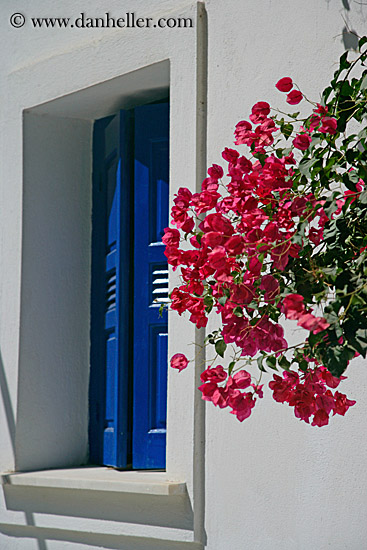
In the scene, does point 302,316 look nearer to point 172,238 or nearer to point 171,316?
point 172,238

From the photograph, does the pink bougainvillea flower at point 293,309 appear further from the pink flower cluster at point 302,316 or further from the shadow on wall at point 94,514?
the shadow on wall at point 94,514

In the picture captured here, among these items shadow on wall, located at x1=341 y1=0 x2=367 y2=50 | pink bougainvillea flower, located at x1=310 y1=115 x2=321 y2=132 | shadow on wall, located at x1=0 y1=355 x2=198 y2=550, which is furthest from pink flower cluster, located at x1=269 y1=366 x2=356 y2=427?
shadow on wall, located at x1=0 y1=355 x2=198 y2=550

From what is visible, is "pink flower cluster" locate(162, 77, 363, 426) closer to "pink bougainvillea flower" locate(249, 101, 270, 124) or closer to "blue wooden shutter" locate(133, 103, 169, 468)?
"pink bougainvillea flower" locate(249, 101, 270, 124)

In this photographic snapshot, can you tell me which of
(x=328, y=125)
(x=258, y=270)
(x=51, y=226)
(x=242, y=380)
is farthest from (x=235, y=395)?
(x=51, y=226)

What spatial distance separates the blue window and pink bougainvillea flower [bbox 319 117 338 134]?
6.56 feet

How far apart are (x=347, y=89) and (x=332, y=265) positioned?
44cm

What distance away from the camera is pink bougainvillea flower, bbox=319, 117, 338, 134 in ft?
7.10

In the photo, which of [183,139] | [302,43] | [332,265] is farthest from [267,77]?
[332,265]

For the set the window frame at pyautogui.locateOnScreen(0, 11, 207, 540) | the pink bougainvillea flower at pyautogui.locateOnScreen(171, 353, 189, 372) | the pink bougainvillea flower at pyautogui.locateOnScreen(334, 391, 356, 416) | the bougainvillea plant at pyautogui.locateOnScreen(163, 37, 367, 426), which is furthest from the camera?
the window frame at pyautogui.locateOnScreen(0, 11, 207, 540)

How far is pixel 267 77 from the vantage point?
3.51 m

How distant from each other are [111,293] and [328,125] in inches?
96.2

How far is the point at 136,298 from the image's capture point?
4191 mm

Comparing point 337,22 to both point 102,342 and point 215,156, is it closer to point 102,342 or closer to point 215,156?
point 215,156

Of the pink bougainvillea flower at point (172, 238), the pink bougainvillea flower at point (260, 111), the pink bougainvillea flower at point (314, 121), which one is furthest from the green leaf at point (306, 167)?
the pink bougainvillea flower at point (172, 238)
